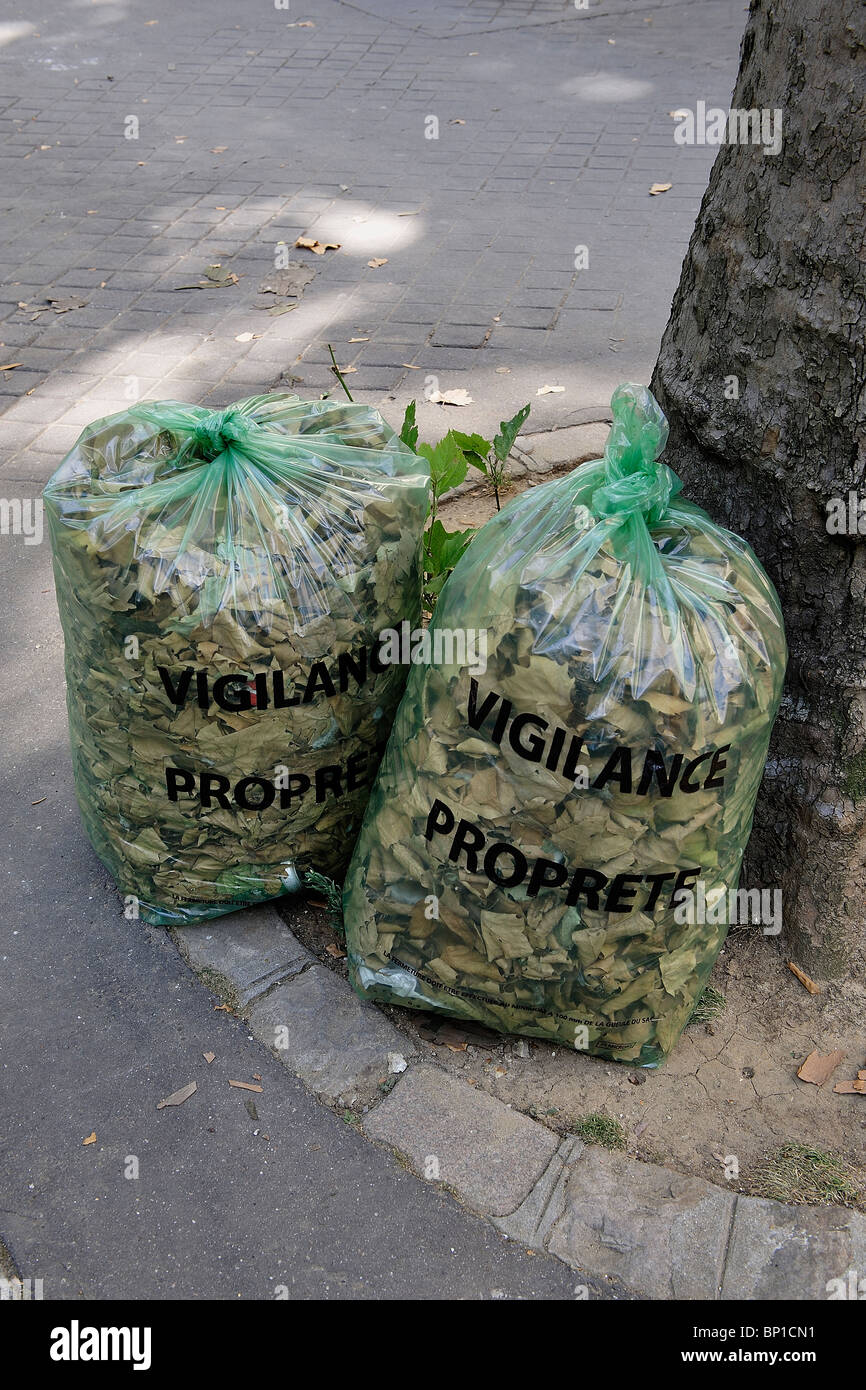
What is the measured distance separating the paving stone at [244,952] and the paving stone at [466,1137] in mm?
369

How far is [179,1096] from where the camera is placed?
2.17m

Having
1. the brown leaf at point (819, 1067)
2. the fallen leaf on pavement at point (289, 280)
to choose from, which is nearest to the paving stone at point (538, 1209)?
the brown leaf at point (819, 1067)

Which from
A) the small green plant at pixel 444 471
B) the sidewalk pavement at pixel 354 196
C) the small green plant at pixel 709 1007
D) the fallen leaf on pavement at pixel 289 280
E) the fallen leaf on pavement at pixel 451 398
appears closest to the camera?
the small green plant at pixel 709 1007

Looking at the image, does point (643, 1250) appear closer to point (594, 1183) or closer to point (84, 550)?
point (594, 1183)

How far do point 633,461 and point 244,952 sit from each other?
1.28 m

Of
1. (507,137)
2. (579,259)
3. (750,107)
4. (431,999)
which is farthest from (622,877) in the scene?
(507,137)

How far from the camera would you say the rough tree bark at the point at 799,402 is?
184cm

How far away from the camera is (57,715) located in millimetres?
3070

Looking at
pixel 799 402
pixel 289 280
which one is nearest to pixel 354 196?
pixel 289 280

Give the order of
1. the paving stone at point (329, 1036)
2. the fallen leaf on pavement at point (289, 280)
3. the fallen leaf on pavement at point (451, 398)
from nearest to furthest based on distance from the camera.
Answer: the paving stone at point (329, 1036)
the fallen leaf on pavement at point (451, 398)
the fallen leaf on pavement at point (289, 280)

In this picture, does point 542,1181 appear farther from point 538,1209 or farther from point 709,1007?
point 709,1007

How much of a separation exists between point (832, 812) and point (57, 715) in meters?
1.99

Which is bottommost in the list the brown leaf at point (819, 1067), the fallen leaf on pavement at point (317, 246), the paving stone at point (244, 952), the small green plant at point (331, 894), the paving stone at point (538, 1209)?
A: the paving stone at point (538, 1209)

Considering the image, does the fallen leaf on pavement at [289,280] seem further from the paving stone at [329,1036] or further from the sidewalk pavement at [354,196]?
the paving stone at [329,1036]
